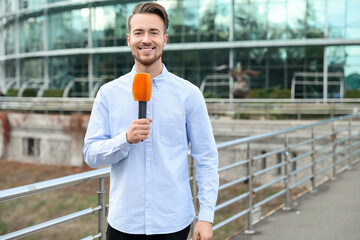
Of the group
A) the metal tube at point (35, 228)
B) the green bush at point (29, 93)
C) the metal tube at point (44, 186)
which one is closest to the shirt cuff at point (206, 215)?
the metal tube at point (44, 186)

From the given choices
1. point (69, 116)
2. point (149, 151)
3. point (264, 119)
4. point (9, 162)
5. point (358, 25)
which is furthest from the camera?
point (358, 25)

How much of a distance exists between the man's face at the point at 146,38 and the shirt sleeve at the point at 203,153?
0.30m

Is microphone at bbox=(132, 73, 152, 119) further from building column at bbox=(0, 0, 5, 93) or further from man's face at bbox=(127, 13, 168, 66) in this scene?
building column at bbox=(0, 0, 5, 93)

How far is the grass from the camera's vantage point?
14.3 meters

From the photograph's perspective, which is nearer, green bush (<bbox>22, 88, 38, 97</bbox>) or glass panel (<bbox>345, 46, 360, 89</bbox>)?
glass panel (<bbox>345, 46, 360, 89</bbox>)

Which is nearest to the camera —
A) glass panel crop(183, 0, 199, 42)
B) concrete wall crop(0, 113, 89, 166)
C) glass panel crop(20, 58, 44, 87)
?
concrete wall crop(0, 113, 89, 166)

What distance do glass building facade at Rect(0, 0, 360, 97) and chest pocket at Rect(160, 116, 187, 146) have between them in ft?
94.5

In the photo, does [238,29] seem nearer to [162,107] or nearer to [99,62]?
[99,62]

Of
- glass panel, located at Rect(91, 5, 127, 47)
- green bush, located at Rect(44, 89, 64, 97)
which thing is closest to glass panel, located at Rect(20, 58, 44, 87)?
green bush, located at Rect(44, 89, 64, 97)

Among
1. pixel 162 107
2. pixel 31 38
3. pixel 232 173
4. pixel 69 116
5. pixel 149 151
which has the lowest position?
pixel 232 173

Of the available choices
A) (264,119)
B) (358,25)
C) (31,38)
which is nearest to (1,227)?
(264,119)

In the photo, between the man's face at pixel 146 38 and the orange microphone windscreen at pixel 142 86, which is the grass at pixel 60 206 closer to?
the man's face at pixel 146 38

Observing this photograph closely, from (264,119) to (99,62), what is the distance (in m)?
21.2

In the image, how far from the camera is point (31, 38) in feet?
129
